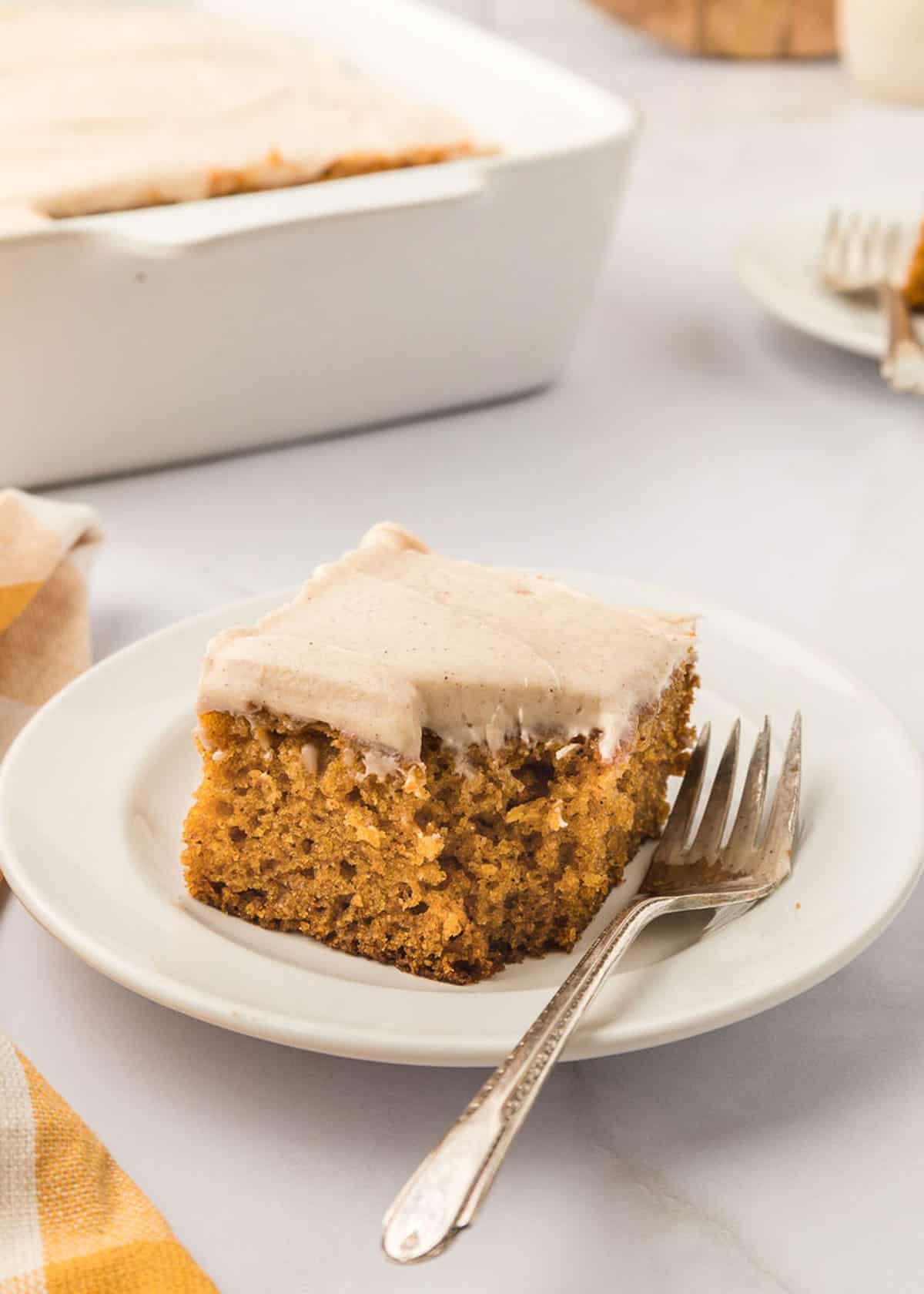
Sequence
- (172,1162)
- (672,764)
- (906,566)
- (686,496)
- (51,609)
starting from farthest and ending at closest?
1. (686,496)
2. (906,566)
3. (51,609)
4. (672,764)
5. (172,1162)

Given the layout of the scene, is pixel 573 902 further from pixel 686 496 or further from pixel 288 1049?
pixel 686 496

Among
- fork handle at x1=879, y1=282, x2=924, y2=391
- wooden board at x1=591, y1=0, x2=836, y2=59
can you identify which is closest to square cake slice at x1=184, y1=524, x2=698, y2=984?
fork handle at x1=879, y1=282, x2=924, y2=391

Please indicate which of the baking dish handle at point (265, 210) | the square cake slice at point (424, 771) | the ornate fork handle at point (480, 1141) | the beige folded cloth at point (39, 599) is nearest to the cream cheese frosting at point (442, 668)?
the square cake slice at point (424, 771)

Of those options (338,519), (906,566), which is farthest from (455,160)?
(906,566)

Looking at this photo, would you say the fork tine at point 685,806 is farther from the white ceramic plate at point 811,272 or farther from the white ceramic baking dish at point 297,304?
the white ceramic plate at point 811,272

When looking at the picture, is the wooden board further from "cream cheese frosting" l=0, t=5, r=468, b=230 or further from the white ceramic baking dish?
the white ceramic baking dish
